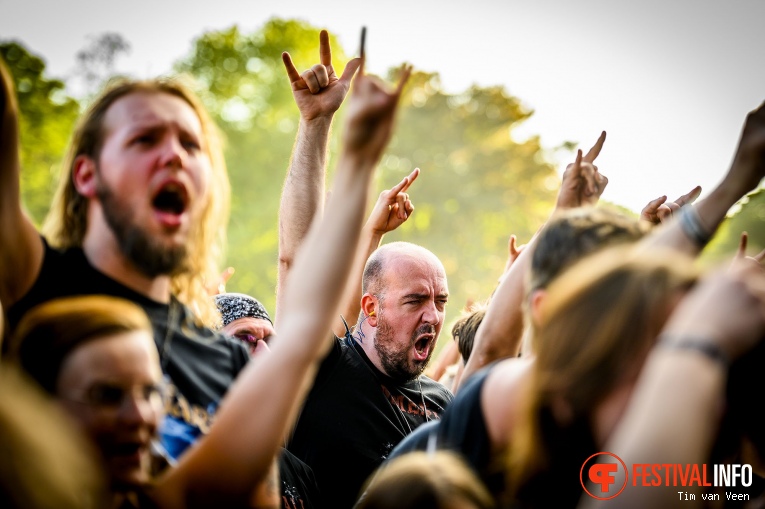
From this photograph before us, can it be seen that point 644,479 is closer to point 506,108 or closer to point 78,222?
point 78,222

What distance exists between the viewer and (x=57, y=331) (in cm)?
186

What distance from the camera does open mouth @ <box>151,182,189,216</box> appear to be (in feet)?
7.31

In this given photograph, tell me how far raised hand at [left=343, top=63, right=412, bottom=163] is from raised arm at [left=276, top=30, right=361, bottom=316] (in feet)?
5.58

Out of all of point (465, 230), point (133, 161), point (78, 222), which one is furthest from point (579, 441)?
point (465, 230)

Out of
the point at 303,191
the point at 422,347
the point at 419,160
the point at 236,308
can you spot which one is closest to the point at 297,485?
the point at 236,308

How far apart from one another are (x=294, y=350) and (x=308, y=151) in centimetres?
206

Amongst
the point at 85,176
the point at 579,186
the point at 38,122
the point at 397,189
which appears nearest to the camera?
the point at 85,176

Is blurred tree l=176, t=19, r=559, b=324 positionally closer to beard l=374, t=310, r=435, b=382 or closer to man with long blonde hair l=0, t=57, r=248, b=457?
beard l=374, t=310, r=435, b=382

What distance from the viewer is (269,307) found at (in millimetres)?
22344

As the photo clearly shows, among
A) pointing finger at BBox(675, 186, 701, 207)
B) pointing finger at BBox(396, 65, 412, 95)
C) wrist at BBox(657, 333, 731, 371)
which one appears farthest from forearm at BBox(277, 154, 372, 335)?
pointing finger at BBox(675, 186, 701, 207)

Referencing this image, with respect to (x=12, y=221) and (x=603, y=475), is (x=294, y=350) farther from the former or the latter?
(x=12, y=221)

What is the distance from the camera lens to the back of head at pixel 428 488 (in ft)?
5.72

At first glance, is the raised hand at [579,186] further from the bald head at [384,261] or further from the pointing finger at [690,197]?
the bald head at [384,261]

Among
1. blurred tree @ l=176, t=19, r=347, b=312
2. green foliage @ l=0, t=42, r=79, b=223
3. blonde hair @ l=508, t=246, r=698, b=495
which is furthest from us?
blurred tree @ l=176, t=19, r=347, b=312
